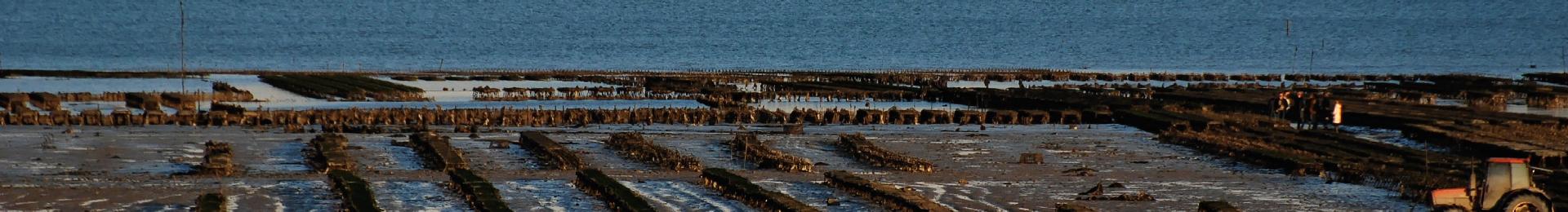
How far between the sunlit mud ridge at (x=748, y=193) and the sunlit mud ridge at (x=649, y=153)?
1749mm

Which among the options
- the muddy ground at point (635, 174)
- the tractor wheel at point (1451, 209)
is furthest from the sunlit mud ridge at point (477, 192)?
the tractor wheel at point (1451, 209)

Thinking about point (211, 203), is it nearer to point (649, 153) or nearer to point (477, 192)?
point (477, 192)

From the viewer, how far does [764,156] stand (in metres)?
26.8

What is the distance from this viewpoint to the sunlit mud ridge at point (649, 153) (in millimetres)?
25422

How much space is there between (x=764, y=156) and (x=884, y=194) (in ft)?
21.5

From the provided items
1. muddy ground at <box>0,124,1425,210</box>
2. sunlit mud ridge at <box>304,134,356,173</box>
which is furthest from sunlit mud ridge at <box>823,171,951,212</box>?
sunlit mud ridge at <box>304,134,356,173</box>

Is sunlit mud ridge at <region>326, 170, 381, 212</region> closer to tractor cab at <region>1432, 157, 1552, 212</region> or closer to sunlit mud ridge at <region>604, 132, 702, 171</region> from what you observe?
sunlit mud ridge at <region>604, 132, 702, 171</region>

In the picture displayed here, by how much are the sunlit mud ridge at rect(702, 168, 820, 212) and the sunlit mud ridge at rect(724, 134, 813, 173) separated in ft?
5.55

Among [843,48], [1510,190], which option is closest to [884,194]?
[1510,190]

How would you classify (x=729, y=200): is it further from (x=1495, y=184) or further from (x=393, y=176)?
(x=1495, y=184)

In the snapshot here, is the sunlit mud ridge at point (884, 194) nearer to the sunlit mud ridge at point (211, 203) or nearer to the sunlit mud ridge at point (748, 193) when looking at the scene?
the sunlit mud ridge at point (748, 193)

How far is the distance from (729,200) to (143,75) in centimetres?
5538

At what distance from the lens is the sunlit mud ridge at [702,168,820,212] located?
1936cm

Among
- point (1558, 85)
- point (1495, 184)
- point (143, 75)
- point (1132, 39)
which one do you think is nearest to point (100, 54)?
point (143, 75)
